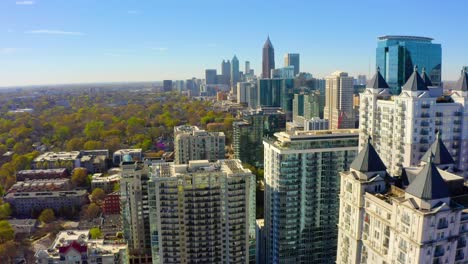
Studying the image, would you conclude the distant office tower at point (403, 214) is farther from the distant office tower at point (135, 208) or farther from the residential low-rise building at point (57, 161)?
the residential low-rise building at point (57, 161)

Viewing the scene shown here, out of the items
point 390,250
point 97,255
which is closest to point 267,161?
point 97,255

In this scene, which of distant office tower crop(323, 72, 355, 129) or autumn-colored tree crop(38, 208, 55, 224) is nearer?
autumn-colored tree crop(38, 208, 55, 224)

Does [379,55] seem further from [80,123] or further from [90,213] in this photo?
[80,123]

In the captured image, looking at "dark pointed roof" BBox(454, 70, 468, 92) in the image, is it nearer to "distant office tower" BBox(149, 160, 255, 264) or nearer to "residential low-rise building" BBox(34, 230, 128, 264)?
"distant office tower" BBox(149, 160, 255, 264)

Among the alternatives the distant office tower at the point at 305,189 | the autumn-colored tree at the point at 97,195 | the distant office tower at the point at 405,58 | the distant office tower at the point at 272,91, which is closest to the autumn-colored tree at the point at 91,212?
the autumn-colored tree at the point at 97,195

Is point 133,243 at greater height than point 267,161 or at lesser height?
lesser

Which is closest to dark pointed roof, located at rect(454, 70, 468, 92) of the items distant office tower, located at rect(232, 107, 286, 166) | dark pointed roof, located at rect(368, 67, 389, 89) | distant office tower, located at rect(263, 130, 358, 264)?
dark pointed roof, located at rect(368, 67, 389, 89)
